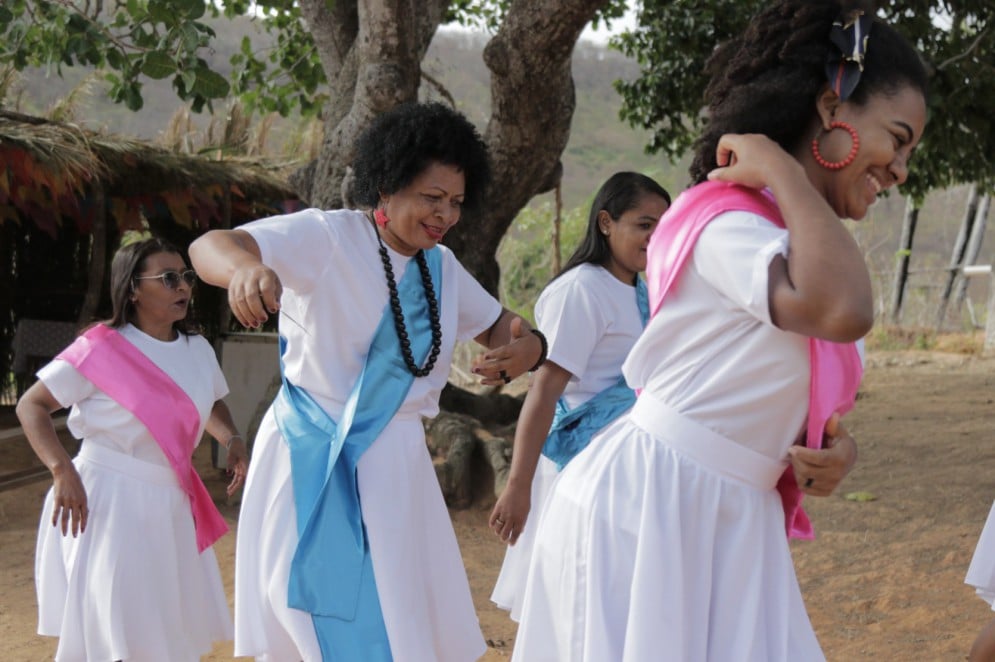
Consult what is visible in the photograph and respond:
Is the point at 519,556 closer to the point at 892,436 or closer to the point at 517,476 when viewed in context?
the point at 517,476

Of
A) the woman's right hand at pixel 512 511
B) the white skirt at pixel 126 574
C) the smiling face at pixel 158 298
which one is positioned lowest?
the white skirt at pixel 126 574

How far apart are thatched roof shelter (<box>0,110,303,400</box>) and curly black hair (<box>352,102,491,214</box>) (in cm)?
543

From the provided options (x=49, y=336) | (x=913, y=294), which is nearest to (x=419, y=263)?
(x=49, y=336)

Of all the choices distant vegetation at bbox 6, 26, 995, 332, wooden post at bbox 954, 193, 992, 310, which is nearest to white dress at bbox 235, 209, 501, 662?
distant vegetation at bbox 6, 26, 995, 332

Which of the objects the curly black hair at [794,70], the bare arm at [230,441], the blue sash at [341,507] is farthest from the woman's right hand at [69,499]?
the curly black hair at [794,70]

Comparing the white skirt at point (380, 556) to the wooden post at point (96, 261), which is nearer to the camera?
the white skirt at point (380, 556)

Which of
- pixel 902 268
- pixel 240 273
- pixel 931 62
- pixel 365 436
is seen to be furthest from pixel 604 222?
pixel 902 268

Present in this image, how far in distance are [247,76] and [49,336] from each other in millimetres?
3243

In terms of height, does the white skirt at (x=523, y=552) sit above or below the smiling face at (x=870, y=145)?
below

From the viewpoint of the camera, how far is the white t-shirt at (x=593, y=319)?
4.20 metres

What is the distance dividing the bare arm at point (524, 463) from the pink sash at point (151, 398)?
149cm

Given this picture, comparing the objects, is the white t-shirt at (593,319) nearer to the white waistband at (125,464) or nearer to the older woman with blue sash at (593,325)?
the older woman with blue sash at (593,325)

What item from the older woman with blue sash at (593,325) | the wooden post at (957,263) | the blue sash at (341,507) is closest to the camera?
the blue sash at (341,507)

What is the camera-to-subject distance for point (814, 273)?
187 cm
